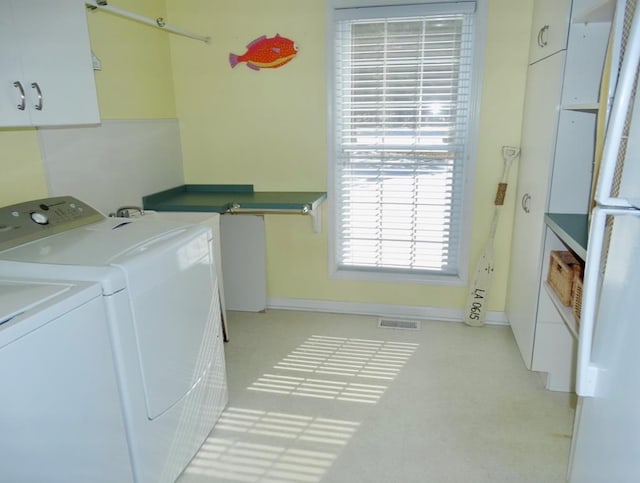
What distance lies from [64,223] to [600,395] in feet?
6.94

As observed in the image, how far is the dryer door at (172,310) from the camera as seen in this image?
1612mm

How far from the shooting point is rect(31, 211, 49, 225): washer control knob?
191 centimetres

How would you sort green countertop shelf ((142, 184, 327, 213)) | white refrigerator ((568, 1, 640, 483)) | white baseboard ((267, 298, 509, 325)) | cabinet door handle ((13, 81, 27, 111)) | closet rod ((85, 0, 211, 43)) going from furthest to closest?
1. white baseboard ((267, 298, 509, 325))
2. green countertop shelf ((142, 184, 327, 213))
3. closet rod ((85, 0, 211, 43))
4. cabinet door handle ((13, 81, 27, 111))
5. white refrigerator ((568, 1, 640, 483))

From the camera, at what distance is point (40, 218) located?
6.33 feet

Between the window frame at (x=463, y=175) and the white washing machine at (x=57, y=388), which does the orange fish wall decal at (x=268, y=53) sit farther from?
the white washing machine at (x=57, y=388)

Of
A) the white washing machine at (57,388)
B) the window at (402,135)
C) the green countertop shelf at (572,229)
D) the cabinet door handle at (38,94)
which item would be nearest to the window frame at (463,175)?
the window at (402,135)

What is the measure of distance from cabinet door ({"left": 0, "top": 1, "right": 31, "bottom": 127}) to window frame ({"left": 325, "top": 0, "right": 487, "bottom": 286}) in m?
1.89

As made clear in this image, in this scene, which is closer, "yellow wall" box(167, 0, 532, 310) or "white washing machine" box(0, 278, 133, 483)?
"white washing machine" box(0, 278, 133, 483)

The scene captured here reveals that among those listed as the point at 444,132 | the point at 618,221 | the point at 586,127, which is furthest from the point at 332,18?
the point at 618,221

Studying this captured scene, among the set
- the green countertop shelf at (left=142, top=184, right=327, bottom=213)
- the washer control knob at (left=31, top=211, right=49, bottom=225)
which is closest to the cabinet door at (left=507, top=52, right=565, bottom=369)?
the green countertop shelf at (left=142, top=184, right=327, bottom=213)

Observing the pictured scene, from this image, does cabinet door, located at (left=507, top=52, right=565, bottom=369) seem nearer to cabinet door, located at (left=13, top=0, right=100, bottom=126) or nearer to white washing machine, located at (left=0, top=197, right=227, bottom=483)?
white washing machine, located at (left=0, top=197, right=227, bottom=483)

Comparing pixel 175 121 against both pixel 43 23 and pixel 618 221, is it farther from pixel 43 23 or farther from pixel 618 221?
pixel 618 221

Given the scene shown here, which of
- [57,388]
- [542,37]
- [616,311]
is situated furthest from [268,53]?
[616,311]

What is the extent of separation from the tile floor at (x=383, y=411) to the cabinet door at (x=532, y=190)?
29cm
